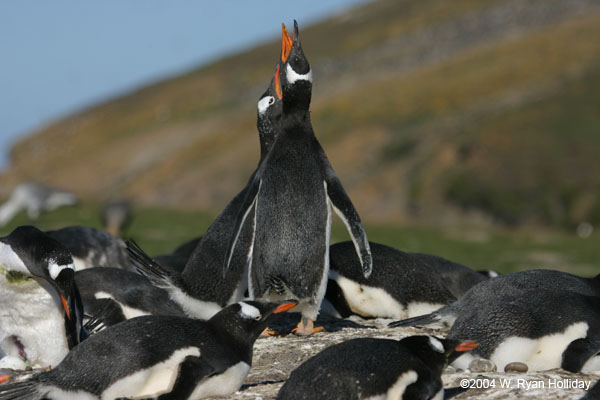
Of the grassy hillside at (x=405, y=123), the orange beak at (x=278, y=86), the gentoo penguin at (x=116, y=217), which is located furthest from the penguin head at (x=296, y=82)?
the grassy hillside at (x=405, y=123)

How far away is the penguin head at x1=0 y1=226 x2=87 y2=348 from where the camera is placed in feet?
16.0

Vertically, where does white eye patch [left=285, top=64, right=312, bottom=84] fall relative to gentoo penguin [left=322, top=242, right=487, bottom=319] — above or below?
above

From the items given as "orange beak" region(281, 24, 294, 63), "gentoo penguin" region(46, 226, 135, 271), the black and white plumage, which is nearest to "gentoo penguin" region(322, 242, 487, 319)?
the black and white plumage

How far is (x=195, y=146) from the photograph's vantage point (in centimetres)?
4894

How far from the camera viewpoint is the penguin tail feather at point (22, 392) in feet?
13.5

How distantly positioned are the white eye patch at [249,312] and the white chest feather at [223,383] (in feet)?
0.87

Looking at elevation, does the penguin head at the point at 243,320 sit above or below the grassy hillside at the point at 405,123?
above

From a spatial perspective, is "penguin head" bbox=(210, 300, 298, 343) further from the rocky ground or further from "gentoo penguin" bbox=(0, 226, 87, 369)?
"gentoo penguin" bbox=(0, 226, 87, 369)

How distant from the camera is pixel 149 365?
4.15 m

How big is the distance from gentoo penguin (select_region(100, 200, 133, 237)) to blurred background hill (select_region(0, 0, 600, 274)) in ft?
37.3

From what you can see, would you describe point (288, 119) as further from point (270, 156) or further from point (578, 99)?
point (578, 99)

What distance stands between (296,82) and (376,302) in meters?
1.78

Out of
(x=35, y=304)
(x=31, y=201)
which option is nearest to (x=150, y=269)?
(x=35, y=304)

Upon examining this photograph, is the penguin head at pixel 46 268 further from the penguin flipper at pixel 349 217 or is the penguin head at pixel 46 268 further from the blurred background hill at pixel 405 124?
the blurred background hill at pixel 405 124
